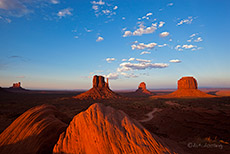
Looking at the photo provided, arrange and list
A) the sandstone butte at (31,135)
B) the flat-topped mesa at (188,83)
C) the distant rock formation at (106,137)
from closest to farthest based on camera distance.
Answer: the distant rock formation at (106,137)
the sandstone butte at (31,135)
the flat-topped mesa at (188,83)

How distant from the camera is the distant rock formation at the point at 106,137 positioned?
5.16 m

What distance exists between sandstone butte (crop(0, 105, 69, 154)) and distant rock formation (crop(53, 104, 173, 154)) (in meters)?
1.43

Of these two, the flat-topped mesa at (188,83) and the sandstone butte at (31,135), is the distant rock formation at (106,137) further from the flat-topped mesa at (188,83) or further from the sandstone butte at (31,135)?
the flat-topped mesa at (188,83)

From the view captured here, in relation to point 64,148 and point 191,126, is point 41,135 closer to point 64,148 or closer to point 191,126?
point 64,148

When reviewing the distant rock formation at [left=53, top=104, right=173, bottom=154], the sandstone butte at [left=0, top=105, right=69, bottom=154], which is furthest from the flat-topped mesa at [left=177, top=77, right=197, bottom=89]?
the sandstone butte at [left=0, top=105, right=69, bottom=154]

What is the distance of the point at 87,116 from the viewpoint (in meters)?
6.57

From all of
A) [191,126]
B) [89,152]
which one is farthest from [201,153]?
[191,126]

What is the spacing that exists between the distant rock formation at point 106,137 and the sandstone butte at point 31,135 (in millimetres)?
1431

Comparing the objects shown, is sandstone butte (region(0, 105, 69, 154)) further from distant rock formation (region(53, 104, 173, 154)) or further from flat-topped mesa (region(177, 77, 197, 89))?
flat-topped mesa (region(177, 77, 197, 89))

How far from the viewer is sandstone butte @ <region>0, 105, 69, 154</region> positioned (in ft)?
21.1

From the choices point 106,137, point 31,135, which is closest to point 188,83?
point 106,137

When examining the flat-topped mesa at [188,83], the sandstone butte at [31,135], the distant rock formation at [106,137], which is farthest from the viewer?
the flat-topped mesa at [188,83]

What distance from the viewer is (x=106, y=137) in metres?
5.44

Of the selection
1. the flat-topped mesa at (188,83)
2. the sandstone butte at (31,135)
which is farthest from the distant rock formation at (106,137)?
the flat-topped mesa at (188,83)
